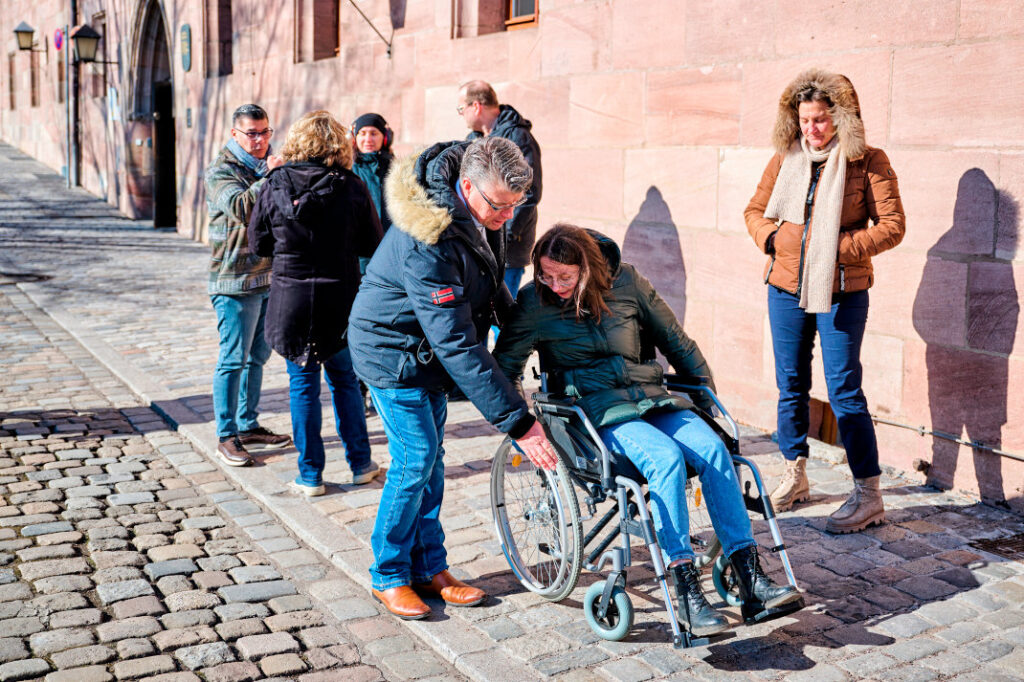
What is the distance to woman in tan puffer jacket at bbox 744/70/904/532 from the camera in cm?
500


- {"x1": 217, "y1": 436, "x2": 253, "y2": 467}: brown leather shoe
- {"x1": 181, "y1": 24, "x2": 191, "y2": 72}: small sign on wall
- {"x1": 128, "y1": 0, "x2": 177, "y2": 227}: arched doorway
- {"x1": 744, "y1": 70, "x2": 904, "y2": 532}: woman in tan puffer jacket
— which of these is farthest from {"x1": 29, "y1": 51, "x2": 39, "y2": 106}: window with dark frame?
{"x1": 744, "y1": 70, "x2": 904, "y2": 532}: woman in tan puffer jacket

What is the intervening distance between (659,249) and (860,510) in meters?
2.91

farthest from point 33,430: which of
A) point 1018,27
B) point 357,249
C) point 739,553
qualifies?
point 1018,27

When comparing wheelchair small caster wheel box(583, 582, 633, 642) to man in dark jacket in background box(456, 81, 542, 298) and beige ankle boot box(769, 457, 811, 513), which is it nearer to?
beige ankle boot box(769, 457, 811, 513)

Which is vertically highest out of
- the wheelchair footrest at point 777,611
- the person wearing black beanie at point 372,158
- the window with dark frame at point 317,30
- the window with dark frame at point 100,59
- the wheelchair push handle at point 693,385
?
the window with dark frame at point 100,59

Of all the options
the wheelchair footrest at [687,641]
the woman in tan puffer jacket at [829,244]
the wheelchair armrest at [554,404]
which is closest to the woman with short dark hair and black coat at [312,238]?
the wheelchair armrest at [554,404]

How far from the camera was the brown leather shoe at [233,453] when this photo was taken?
619cm

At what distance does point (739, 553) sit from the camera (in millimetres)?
3908

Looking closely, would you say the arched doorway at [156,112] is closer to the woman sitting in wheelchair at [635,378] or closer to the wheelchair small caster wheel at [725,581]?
the woman sitting in wheelchair at [635,378]

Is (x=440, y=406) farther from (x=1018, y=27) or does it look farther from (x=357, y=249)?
(x=1018, y=27)

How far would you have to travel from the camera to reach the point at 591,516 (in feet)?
13.7

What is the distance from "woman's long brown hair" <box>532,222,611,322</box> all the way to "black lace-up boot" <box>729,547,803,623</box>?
1.02m

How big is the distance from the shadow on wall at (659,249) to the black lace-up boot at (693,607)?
3772 millimetres

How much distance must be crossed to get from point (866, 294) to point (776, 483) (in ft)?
4.04
